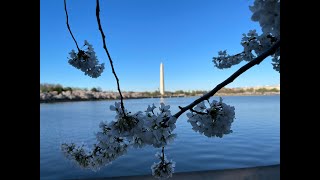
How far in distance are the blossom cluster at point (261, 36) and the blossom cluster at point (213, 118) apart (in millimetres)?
166

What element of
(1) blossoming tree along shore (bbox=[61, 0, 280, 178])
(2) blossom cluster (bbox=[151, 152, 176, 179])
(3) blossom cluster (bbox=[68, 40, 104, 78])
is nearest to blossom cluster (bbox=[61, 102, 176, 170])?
(1) blossoming tree along shore (bbox=[61, 0, 280, 178])

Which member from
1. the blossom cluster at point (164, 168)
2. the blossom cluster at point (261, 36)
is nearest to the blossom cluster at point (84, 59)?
the blossom cluster at point (164, 168)

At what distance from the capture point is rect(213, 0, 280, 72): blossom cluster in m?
0.45

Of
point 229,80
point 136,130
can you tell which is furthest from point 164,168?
point 229,80

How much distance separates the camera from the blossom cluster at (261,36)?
45 cm

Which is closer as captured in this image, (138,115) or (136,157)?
(138,115)

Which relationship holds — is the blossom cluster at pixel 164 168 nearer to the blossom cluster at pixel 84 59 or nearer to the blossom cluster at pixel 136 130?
the blossom cluster at pixel 136 130

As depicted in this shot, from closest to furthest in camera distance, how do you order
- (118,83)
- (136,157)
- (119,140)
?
1. (118,83)
2. (119,140)
3. (136,157)

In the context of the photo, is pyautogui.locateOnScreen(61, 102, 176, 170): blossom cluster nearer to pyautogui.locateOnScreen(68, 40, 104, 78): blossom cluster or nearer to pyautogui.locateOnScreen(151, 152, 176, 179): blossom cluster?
pyautogui.locateOnScreen(151, 152, 176, 179): blossom cluster

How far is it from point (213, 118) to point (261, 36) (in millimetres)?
240
